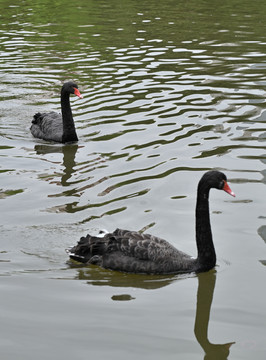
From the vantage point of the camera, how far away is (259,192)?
9094mm

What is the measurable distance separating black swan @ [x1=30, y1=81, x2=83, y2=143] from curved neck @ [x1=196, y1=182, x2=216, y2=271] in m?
4.82

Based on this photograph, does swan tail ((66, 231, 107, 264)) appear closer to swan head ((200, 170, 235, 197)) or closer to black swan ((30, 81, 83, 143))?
swan head ((200, 170, 235, 197))

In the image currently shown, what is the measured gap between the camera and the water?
611cm

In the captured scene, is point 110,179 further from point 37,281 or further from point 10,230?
point 37,281

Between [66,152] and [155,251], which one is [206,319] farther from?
[66,152]

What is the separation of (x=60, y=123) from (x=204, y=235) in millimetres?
5649

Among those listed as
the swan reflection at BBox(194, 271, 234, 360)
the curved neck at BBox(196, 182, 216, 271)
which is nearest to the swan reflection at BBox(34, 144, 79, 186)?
the curved neck at BBox(196, 182, 216, 271)

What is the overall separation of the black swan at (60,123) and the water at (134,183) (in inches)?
7.0

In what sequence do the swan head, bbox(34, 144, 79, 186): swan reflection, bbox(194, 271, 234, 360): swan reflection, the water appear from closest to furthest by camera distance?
bbox(194, 271, 234, 360): swan reflection, the water, the swan head, bbox(34, 144, 79, 186): swan reflection

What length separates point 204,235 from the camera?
7.06 meters

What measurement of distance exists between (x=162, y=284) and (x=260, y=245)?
4.30 feet

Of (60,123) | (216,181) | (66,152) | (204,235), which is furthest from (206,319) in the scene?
(60,123)

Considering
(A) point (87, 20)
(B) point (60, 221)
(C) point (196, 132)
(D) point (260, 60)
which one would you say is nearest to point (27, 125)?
(C) point (196, 132)

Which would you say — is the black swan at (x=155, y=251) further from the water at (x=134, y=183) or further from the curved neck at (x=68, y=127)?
the curved neck at (x=68, y=127)
